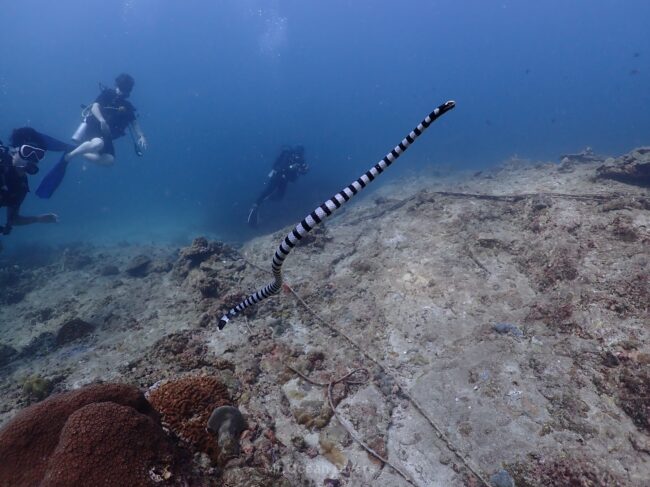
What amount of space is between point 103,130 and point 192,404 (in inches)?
472

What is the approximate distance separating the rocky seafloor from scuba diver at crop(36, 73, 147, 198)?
552 cm

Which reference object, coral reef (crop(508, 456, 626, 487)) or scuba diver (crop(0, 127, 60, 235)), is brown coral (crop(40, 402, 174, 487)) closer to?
coral reef (crop(508, 456, 626, 487))

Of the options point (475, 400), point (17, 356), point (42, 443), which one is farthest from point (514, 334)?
point (17, 356)

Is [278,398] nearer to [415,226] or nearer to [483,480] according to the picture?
[483,480]

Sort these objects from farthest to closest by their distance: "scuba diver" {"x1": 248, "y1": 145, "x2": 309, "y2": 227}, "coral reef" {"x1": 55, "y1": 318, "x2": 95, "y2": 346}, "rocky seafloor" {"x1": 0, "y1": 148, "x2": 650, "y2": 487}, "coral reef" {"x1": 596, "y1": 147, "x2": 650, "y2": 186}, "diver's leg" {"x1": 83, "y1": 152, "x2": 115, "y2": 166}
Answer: "scuba diver" {"x1": 248, "y1": 145, "x2": 309, "y2": 227}
"diver's leg" {"x1": 83, "y1": 152, "x2": 115, "y2": 166}
"coral reef" {"x1": 596, "y1": 147, "x2": 650, "y2": 186}
"coral reef" {"x1": 55, "y1": 318, "x2": 95, "y2": 346}
"rocky seafloor" {"x1": 0, "y1": 148, "x2": 650, "y2": 487}

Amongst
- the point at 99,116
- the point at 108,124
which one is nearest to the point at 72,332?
the point at 99,116

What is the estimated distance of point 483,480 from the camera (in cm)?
313

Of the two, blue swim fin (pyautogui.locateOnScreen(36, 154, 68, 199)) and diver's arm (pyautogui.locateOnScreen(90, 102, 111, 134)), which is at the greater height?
diver's arm (pyautogui.locateOnScreen(90, 102, 111, 134))

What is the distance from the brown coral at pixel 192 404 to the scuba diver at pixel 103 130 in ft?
33.9

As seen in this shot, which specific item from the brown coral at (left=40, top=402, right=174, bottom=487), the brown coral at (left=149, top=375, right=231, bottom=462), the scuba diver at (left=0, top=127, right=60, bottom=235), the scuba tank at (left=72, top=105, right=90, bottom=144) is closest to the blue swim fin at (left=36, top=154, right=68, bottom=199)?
the scuba tank at (left=72, top=105, right=90, bottom=144)

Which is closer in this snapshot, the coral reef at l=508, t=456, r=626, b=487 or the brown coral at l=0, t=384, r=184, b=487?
the brown coral at l=0, t=384, r=184, b=487

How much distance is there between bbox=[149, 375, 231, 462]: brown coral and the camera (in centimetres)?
339

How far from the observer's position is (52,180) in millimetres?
11266

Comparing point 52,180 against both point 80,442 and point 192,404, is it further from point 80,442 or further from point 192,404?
point 80,442
